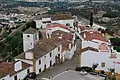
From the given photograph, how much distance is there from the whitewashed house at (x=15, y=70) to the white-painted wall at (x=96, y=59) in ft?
14.8

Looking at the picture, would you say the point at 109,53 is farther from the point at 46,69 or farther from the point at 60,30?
the point at 60,30

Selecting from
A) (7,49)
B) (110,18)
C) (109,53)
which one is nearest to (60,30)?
(7,49)

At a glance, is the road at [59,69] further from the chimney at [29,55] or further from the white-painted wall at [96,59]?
the chimney at [29,55]

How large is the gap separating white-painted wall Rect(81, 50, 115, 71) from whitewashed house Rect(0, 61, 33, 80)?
177 inches

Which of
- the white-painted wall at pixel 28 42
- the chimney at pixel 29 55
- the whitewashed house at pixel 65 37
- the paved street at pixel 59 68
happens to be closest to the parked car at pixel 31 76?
the paved street at pixel 59 68

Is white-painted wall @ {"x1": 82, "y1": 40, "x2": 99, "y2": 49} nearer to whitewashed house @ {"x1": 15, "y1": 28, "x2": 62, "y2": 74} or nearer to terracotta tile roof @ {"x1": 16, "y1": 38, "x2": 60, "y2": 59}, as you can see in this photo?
whitewashed house @ {"x1": 15, "y1": 28, "x2": 62, "y2": 74}

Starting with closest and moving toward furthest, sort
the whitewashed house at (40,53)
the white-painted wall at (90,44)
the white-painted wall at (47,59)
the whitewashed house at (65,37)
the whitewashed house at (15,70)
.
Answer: the whitewashed house at (15,70)
the whitewashed house at (40,53)
the white-painted wall at (47,59)
the white-painted wall at (90,44)
the whitewashed house at (65,37)

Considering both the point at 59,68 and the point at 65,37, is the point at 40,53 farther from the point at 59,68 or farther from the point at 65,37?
the point at 65,37

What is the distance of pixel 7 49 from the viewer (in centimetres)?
3728

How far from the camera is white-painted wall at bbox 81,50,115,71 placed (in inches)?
974

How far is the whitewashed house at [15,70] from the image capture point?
23353 mm

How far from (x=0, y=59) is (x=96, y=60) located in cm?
1273

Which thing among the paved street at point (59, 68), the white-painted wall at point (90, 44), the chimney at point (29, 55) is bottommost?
the paved street at point (59, 68)

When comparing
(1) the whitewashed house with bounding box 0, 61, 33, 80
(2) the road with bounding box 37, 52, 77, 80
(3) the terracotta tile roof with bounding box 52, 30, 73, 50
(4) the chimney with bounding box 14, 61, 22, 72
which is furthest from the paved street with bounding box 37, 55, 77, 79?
(3) the terracotta tile roof with bounding box 52, 30, 73, 50
